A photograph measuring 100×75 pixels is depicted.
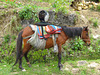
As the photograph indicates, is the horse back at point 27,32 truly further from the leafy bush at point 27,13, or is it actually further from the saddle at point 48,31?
the leafy bush at point 27,13

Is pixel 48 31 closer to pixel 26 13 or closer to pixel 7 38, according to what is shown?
pixel 26 13

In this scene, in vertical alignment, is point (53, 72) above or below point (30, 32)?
below

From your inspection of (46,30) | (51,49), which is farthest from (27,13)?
(46,30)

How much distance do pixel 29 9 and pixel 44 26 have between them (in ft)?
7.66

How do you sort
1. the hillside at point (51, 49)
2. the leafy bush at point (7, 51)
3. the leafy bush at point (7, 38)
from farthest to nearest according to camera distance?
1. the leafy bush at point (7, 38)
2. the leafy bush at point (7, 51)
3. the hillside at point (51, 49)

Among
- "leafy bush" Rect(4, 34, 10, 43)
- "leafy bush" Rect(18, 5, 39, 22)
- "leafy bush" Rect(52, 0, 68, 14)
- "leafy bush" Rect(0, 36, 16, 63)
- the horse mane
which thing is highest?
"leafy bush" Rect(52, 0, 68, 14)

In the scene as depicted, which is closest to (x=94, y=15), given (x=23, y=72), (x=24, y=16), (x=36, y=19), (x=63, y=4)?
(x=63, y=4)

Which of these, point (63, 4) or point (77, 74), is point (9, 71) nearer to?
point (77, 74)

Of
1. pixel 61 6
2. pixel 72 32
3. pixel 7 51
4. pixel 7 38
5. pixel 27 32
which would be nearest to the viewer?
pixel 27 32

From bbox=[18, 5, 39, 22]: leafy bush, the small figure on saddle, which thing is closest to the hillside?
bbox=[18, 5, 39, 22]: leafy bush

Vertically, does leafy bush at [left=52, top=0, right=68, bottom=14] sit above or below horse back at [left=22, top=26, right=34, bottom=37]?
above

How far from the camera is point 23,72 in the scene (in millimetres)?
3877

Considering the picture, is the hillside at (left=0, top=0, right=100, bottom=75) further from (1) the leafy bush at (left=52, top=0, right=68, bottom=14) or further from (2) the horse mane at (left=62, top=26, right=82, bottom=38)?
(2) the horse mane at (left=62, top=26, right=82, bottom=38)

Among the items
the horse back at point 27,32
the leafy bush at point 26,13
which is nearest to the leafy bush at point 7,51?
the leafy bush at point 26,13
